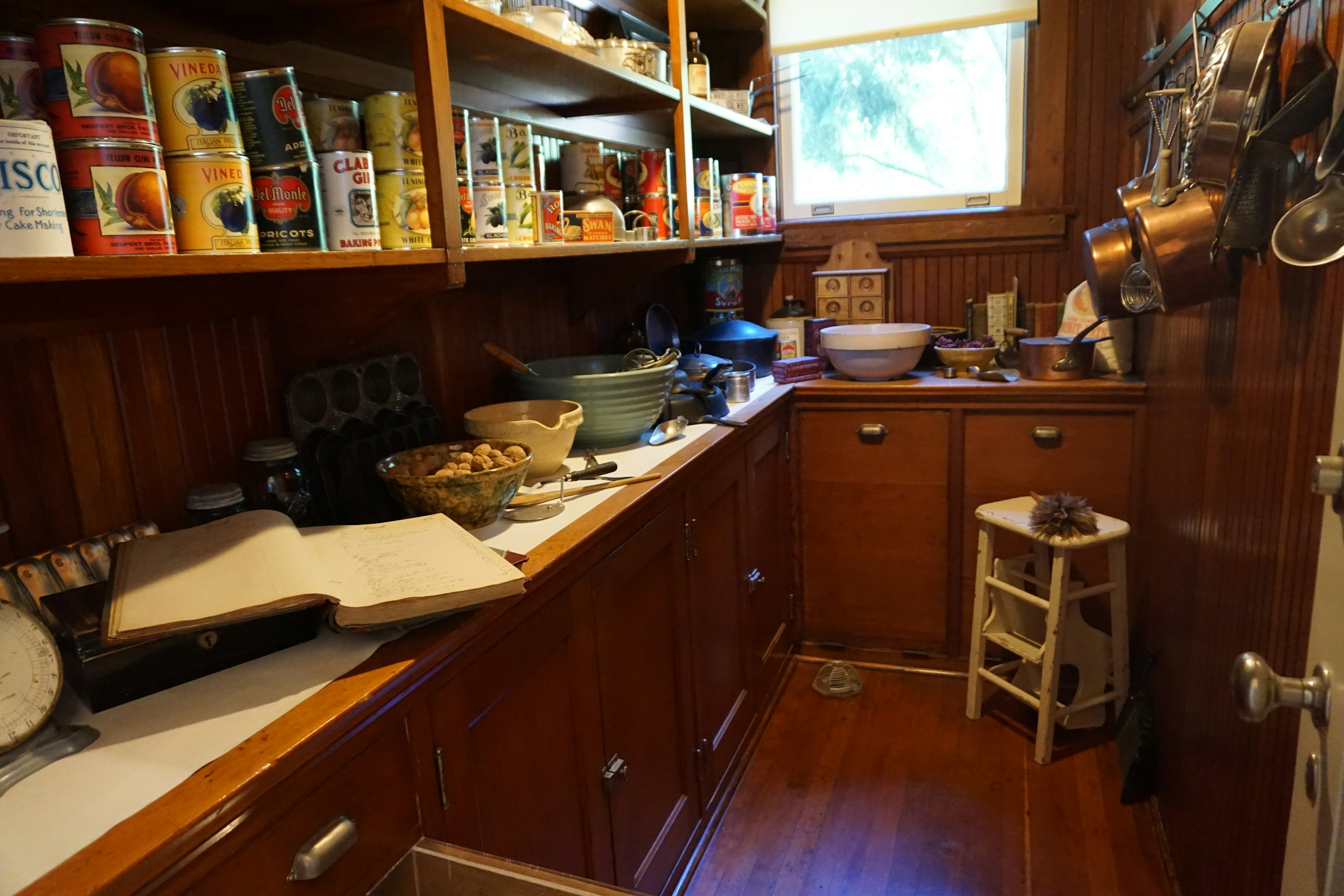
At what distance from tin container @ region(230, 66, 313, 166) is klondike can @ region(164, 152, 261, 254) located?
0.05 meters

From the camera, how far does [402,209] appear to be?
45.2 inches

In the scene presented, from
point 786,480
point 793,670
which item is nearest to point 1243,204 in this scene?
point 786,480

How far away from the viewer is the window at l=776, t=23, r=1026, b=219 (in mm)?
2662

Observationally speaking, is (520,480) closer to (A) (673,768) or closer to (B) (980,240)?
(A) (673,768)

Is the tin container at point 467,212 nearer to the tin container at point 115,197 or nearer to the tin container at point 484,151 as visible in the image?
the tin container at point 484,151

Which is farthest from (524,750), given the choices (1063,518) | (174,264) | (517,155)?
(1063,518)

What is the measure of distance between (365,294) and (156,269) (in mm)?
410

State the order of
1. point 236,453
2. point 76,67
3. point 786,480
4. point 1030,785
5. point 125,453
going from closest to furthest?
point 76,67 → point 125,453 → point 236,453 → point 1030,785 → point 786,480

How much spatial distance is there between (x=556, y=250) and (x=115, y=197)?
731 mm

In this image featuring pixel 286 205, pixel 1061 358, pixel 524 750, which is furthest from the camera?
pixel 1061 358

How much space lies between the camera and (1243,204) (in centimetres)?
106

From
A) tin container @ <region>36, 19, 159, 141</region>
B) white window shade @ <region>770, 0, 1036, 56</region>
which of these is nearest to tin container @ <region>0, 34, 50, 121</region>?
tin container @ <region>36, 19, 159, 141</region>

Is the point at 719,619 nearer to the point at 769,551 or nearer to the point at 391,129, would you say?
the point at 769,551

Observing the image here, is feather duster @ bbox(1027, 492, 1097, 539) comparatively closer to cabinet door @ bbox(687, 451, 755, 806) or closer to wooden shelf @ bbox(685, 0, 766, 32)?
cabinet door @ bbox(687, 451, 755, 806)
